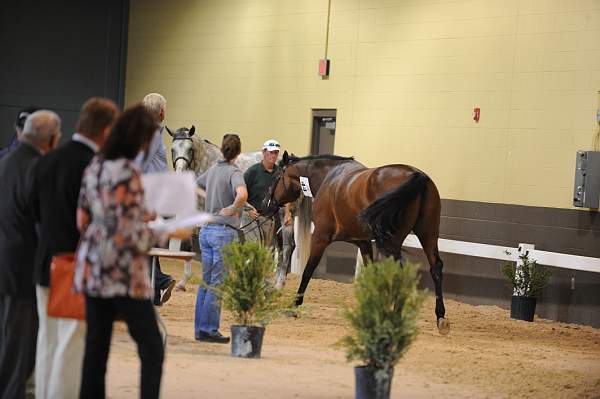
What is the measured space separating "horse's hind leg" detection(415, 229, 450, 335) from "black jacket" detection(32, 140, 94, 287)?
5349mm

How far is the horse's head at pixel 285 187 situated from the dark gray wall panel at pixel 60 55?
7125 millimetres

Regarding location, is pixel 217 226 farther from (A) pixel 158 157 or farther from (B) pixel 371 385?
(B) pixel 371 385

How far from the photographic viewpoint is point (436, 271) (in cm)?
939

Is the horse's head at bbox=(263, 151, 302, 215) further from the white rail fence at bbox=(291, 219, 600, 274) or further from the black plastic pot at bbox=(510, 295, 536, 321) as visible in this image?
the black plastic pot at bbox=(510, 295, 536, 321)

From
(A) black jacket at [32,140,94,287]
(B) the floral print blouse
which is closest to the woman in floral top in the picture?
(B) the floral print blouse

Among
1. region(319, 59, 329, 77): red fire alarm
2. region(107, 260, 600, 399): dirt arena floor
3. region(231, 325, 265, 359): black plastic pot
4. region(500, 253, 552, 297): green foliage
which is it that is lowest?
region(107, 260, 600, 399): dirt arena floor

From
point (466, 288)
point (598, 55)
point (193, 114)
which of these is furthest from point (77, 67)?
point (598, 55)

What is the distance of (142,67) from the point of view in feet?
55.3

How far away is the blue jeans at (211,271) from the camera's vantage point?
7504 mm

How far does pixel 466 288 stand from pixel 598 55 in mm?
3121

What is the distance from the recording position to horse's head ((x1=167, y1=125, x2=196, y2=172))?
11.6 metres

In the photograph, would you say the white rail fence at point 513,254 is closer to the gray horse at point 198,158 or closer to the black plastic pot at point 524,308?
the gray horse at point 198,158

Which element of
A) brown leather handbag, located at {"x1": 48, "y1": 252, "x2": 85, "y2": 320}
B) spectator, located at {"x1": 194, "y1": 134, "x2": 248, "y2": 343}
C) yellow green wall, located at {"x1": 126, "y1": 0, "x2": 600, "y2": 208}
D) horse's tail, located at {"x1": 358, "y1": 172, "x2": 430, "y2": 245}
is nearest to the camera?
brown leather handbag, located at {"x1": 48, "y1": 252, "x2": 85, "y2": 320}

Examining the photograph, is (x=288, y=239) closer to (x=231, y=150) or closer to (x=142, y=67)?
(x=231, y=150)
